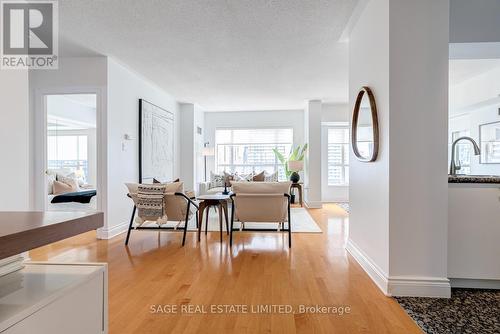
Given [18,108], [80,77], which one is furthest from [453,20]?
[80,77]

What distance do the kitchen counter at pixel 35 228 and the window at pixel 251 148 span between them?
Result: 684 cm

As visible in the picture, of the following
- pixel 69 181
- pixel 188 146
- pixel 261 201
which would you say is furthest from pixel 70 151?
pixel 261 201

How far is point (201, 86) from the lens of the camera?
17.3 feet

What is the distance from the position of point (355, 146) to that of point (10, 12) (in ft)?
11.3

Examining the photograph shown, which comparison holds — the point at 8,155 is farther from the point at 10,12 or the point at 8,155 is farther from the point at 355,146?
the point at 355,146

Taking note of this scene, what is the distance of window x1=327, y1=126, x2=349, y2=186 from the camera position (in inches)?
289

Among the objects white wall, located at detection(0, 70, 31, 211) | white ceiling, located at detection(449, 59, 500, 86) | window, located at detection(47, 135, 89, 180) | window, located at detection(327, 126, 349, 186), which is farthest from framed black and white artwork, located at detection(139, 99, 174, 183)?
white ceiling, located at detection(449, 59, 500, 86)

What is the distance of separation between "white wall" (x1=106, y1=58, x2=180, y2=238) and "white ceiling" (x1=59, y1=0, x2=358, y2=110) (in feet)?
0.84

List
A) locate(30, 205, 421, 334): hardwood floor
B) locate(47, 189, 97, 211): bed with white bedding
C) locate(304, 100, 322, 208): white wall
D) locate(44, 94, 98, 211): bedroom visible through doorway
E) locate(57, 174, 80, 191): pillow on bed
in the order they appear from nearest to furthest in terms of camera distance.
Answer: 1. locate(30, 205, 421, 334): hardwood floor
2. locate(47, 189, 97, 211): bed with white bedding
3. locate(44, 94, 98, 211): bedroom visible through doorway
4. locate(57, 174, 80, 191): pillow on bed
5. locate(304, 100, 322, 208): white wall

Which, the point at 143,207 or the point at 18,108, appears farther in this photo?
the point at 143,207

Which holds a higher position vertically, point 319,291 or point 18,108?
point 18,108

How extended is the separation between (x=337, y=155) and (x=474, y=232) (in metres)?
5.34

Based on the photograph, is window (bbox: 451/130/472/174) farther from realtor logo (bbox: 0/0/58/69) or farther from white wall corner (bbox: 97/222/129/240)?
realtor logo (bbox: 0/0/58/69)

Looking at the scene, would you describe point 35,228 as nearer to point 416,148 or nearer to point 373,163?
point 416,148
